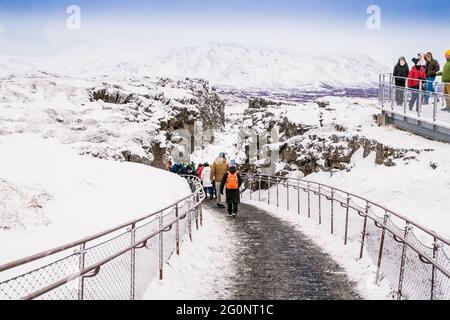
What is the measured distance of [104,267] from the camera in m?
5.92

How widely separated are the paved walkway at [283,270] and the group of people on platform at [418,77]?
360 inches

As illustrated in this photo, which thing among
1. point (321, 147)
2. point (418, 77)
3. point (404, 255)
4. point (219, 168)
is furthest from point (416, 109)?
point (404, 255)

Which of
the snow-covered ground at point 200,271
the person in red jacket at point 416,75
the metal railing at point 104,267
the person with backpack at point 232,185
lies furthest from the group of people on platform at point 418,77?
the metal railing at point 104,267

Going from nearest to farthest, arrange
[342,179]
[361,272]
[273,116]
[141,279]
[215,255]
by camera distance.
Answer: [141,279], [361,272], [215,255], [342,179], [273,116]

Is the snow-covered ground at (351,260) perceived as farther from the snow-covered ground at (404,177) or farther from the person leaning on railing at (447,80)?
the person leaning on railing at (447,80)

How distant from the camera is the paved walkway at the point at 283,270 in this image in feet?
26.7

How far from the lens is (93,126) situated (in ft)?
97.6

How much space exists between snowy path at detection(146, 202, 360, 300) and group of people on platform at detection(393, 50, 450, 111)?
9564 mm

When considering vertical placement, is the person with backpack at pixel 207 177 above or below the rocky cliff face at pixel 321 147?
below
